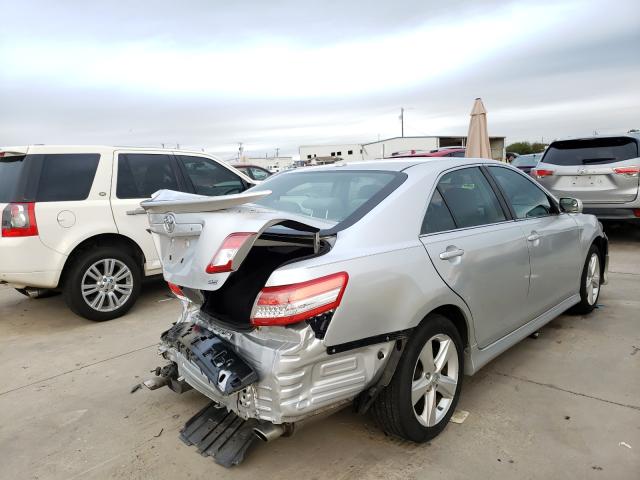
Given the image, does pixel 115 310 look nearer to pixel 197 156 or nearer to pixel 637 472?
pixel 197 156

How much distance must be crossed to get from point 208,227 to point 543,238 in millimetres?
2625

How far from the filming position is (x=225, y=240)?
212 centimetres

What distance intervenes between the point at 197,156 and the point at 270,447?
173 inches

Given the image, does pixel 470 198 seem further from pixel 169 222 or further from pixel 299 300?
pixel 169 222

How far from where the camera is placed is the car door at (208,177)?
19.7 ft

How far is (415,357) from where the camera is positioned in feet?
8.02

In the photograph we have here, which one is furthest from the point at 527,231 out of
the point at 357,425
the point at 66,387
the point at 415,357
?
the point at 66,387

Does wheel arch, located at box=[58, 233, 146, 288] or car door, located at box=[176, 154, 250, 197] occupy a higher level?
car door, located at box=[176, 154, 250, 197]

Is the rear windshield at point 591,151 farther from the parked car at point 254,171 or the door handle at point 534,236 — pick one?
the parked car at point 254,171

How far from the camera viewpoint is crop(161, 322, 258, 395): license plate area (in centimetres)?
214

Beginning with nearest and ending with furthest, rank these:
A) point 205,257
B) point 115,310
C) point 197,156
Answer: point 205,257 < point 115,310 < point 197,156

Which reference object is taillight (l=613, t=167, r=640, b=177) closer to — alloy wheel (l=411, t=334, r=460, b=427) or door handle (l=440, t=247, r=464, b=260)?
door handle (l=440, t=247, r=464, b=260)

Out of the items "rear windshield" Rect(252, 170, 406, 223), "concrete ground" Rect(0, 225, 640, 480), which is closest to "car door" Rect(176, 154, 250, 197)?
"concrete ground" Rect(0, 225, 640, 480)

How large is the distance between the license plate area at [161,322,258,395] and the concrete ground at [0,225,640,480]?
0.59m
